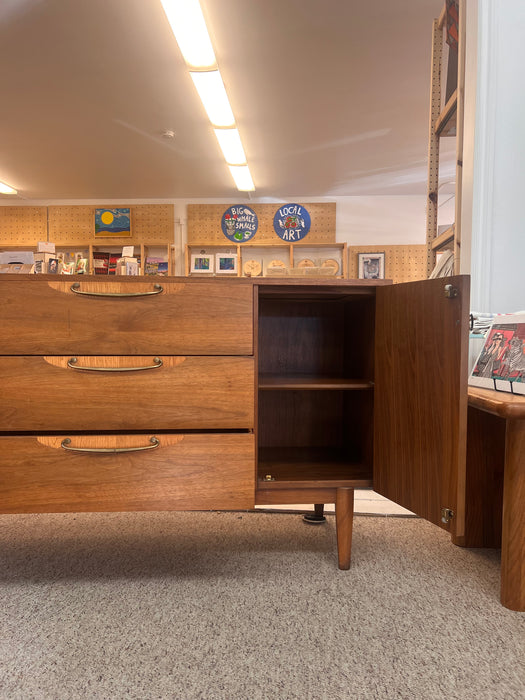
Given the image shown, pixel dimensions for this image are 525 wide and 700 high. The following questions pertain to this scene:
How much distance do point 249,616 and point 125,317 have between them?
804 millimetres

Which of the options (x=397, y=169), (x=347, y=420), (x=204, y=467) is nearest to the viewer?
(x=204, y=467)

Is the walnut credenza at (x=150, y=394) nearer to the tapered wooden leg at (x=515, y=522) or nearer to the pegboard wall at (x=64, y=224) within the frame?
the tapered wooden leg at (x=515, y=522)

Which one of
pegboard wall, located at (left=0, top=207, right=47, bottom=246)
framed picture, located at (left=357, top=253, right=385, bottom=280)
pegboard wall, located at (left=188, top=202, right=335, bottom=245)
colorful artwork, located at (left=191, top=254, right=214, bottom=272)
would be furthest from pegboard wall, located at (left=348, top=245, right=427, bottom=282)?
pegboard wall, located at (left=0, top=207, right=47, bottom=246)

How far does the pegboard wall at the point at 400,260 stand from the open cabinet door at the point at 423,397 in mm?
4561

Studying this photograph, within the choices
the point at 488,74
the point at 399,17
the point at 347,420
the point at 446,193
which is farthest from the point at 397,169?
the point at 347,420

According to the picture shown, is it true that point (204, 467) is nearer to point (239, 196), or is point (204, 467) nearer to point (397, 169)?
point (397, 169)

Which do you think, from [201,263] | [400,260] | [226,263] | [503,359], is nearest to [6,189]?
[201,263]

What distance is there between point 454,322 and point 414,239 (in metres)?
5.22

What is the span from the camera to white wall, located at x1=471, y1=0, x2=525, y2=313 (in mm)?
1447

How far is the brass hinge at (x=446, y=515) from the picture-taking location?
3.17 ft

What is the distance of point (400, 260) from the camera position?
5.60 m

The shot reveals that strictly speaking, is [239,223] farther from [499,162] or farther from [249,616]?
[249,616]

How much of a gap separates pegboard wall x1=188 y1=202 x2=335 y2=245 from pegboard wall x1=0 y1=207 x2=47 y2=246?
6.77ft

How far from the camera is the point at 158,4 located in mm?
2242
